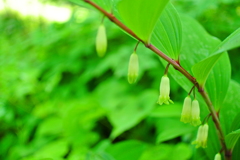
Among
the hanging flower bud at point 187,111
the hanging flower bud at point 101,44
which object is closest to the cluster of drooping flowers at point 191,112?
the hanging flower bud at point 187,111

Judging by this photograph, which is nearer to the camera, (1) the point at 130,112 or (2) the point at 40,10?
(1) the point at 130,112

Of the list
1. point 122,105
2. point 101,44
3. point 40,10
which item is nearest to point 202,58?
point 101,44

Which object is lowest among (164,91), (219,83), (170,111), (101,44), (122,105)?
(122,105)

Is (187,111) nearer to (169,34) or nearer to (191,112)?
(191,112)

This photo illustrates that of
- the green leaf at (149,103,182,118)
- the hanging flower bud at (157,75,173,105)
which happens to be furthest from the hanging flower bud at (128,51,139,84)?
the green leaf at (149,103,182,118)

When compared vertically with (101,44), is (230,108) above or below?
below

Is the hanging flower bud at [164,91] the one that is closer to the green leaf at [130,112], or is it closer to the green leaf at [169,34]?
the green leaf at [169,34]
